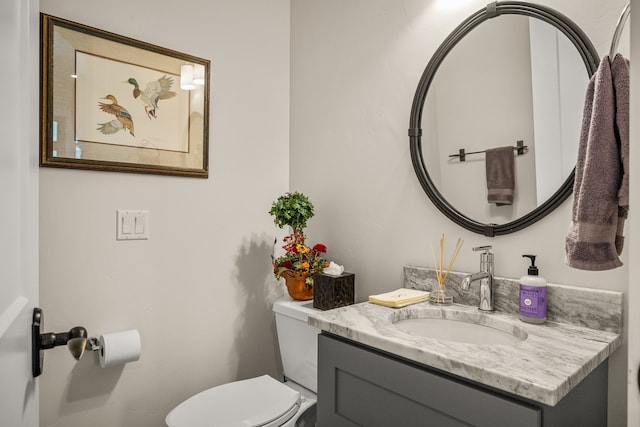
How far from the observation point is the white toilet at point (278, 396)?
4.02 ft

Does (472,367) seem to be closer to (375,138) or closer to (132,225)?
(375,138)

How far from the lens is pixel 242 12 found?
1.81 m

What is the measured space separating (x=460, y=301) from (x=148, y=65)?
1.47 meters

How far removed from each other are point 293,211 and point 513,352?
1.03 meters

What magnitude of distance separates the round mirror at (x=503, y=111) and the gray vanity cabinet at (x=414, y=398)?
52cm

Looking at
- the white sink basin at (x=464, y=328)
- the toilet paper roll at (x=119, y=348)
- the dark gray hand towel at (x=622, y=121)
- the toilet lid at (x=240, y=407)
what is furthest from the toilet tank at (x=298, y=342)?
the dark gray hand towel at (x=622, y=121)

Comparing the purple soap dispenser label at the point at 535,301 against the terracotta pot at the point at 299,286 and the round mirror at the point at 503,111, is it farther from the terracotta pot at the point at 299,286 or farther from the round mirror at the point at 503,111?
the terracotta pot at the point at 299,286

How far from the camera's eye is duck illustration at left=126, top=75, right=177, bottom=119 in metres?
1.50

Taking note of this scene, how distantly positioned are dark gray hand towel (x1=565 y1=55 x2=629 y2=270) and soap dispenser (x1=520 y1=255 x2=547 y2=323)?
10.2 inches

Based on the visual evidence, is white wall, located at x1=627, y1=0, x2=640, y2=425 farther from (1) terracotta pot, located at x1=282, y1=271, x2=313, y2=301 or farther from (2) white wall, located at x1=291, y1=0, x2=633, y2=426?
(1) terracotta pot, located at x1=282, y1=271, x2=313, y2=301

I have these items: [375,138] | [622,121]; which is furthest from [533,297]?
[375,138]

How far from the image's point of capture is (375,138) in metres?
1.60

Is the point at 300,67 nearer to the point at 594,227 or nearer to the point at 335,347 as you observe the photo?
the point at 335,347

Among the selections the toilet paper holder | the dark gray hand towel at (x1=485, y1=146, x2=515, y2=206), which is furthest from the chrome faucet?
the toilet paper holder
